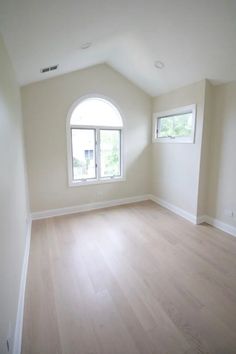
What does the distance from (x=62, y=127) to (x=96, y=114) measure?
76cm

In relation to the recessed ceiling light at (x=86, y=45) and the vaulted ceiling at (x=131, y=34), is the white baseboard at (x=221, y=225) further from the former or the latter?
the recessed ceiling light at (x=86, y=45)

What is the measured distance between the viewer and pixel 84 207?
3.91 m

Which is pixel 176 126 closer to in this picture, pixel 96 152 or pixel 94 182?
pixel 96 152

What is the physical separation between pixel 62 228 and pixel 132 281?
64.0 inches

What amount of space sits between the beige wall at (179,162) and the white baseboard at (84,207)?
546 millimetres

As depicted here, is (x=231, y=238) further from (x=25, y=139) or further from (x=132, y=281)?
(x=25, y=139)

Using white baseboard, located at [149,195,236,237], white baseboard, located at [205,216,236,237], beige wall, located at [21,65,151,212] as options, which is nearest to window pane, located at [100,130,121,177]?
beige wall, located at [21,65,151,212]

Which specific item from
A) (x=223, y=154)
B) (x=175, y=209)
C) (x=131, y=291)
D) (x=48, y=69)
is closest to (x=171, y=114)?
(x=223, y=154)

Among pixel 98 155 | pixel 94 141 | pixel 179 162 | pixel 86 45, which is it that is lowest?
pixel 179 162

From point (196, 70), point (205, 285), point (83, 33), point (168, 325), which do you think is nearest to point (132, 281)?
point (168, 325)

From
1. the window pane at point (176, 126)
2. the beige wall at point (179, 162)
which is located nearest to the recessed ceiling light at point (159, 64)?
the beige wall at point (179, 162)

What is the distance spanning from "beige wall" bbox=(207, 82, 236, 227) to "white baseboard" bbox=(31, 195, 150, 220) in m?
1.75

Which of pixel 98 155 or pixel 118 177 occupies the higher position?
pixel 98 155

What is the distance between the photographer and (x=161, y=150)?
161 inches
